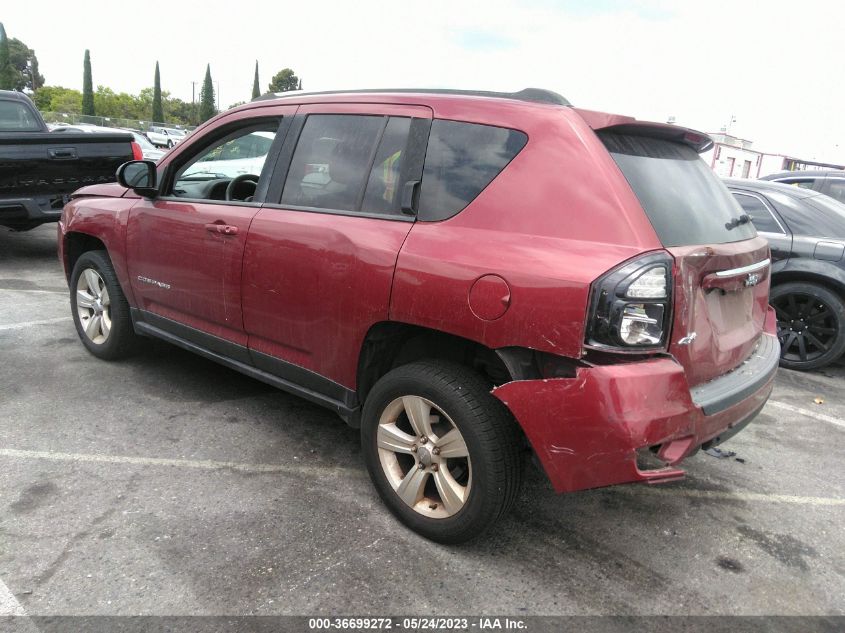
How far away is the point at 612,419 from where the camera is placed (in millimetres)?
2172

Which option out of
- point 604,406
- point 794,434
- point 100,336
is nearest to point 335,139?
point 604,406

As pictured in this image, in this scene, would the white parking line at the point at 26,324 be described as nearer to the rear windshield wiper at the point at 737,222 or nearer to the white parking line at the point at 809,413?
the rear windshield wiper at the point at 737,222

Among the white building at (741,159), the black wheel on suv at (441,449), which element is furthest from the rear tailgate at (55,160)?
the white building at (741,159)

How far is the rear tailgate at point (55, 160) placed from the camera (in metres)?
6.81

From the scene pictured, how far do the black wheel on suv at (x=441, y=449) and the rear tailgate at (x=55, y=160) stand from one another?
5984 mm

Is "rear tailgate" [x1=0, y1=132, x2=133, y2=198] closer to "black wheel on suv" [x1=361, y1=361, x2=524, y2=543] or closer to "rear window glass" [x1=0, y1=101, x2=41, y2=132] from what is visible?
"rear window glass" [x1=0, y1=101, x2=41, y2=132]

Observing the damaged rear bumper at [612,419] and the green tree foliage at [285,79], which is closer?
the damaged rear bumper at [612,419]

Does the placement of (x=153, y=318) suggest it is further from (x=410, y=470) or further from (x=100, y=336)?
(x=410, y=470)

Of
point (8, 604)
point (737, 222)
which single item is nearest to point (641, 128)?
point (737, 222)

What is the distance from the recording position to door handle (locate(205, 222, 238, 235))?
3.35 metres

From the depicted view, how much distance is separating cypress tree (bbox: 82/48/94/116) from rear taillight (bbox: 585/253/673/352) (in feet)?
272

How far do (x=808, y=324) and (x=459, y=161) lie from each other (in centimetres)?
447

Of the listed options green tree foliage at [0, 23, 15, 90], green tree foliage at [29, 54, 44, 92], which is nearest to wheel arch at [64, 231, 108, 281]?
green tree foliage at [0, 23, 15, 90]

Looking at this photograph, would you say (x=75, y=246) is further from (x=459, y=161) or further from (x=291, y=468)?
(x=459, y=161)
